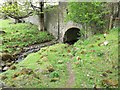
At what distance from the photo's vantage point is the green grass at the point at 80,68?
1239cm

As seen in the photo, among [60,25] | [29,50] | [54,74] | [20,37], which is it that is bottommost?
[29,50]

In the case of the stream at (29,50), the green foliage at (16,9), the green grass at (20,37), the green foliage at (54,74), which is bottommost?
the stream at (29,50)

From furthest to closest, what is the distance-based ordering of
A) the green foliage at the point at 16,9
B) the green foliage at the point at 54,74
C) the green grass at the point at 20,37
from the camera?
the green foliage at the point at 16,9 → the green grass at the point at 20,37 → the green foliage at the point at 54,74

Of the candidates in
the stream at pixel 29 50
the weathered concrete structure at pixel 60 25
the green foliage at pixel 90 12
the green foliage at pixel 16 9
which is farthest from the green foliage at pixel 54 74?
the green foliage at pixel 16 9

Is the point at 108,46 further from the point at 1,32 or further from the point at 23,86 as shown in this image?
the point at 1,32

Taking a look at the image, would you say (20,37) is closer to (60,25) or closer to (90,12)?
(60,25)

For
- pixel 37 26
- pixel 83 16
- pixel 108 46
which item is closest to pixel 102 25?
pixel 83 16

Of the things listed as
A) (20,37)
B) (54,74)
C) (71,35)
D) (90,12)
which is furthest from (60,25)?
(54,74)

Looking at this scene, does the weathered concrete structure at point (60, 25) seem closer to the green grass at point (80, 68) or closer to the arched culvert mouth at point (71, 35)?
the arched culvert mouth at point (71, 35)

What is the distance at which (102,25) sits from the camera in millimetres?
20625

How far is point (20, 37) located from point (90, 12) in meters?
10.6

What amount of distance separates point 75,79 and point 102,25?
892 centimetres

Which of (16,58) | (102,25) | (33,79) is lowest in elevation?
(16,58)

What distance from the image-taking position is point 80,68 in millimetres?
14398
